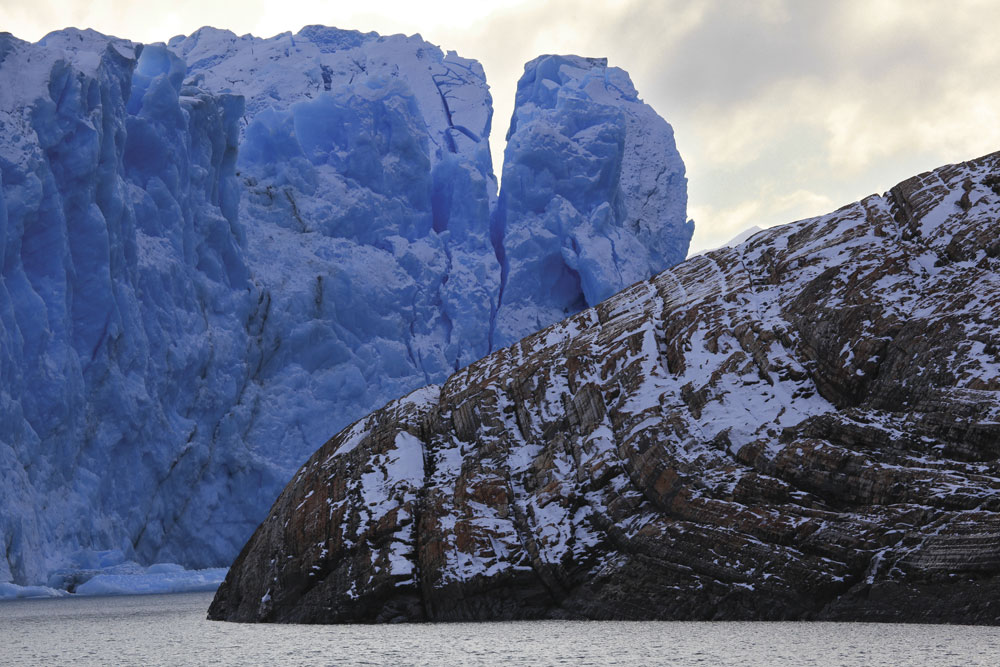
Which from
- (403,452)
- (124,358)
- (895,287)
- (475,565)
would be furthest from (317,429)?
(895,287)

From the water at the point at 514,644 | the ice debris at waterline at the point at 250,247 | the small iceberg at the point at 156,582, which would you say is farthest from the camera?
the ice debris at waterline at the point at 250,247

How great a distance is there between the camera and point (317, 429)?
1431 inches

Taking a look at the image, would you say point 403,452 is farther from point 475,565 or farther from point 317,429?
point 317,429

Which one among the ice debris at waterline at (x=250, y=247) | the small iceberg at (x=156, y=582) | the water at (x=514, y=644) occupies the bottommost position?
the water at (x=514, y=644)

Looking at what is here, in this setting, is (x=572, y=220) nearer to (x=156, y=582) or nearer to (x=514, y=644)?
(x=156, y=582)

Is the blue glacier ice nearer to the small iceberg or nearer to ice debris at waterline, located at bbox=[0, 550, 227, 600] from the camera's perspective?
the small iceberg

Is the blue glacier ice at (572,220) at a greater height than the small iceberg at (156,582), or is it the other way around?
the blue glacier ice at (572,220)

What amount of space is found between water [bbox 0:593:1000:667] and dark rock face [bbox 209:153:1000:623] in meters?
0.74

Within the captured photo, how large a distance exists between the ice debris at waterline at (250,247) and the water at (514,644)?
527 inches

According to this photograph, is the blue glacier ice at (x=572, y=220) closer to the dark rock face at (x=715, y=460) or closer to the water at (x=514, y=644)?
the dark rock face at (x=715, y=460)

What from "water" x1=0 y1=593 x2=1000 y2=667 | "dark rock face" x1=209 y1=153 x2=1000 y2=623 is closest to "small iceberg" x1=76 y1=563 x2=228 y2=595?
"dark rock face" x1=209 y1=153 x2=1000 y2=623

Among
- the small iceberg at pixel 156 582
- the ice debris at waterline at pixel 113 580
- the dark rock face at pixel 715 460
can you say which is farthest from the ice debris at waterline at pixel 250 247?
the dark rock face at pixel 715 460

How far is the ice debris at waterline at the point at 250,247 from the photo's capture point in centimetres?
2873

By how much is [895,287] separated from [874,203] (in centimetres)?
270
